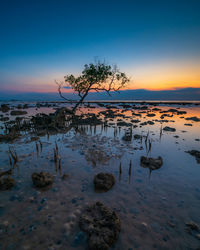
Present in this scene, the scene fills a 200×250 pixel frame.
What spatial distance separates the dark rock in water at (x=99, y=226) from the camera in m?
3.36

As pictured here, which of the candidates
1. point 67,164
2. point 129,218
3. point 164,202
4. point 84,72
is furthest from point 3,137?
point 84,72

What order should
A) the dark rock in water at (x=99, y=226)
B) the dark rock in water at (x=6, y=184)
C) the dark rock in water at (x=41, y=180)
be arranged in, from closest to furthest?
the dark rock in water at (x=99, y=226) < the dark rock in water at (x=6, y=184) < the dark rock in water at (x=41, y=180)

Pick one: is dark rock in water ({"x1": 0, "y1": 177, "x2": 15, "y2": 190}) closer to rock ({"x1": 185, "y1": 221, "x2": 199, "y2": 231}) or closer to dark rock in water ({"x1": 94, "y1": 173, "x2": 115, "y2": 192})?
dark rock in water ({"x1": 94, "y1": 173, "x2": 115, "y2": 192})

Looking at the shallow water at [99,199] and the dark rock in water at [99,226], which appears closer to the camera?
the dark rock in water at [99,226]

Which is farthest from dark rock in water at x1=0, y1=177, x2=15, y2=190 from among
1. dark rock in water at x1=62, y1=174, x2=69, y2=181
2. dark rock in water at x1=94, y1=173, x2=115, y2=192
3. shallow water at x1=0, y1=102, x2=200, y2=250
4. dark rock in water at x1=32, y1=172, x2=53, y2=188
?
dark rock in water at x1=94, y1=173, x2=115, y2=192

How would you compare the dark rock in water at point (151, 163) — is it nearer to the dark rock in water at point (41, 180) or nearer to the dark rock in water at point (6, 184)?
the dark rock in water at point (41, 180)

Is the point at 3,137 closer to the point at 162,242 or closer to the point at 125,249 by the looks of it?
the point at 125,249

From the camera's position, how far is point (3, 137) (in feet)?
39.2

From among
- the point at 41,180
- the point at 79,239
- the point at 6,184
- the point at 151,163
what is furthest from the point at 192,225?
the point at 6,184

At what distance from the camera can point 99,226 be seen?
3.83m

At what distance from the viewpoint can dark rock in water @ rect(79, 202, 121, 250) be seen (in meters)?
3.36

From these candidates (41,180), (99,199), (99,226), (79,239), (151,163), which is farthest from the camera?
(151,163)

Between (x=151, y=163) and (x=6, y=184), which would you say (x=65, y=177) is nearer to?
(x=6, y=184)

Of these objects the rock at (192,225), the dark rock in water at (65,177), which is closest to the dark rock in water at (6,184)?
the dark rock in water at (65,177)
